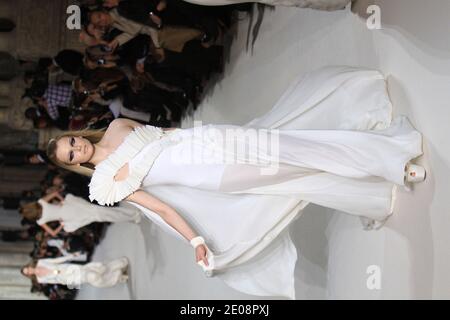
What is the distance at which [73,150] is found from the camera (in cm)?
424

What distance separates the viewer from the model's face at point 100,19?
6.29m

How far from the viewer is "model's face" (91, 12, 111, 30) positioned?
20.6 ft

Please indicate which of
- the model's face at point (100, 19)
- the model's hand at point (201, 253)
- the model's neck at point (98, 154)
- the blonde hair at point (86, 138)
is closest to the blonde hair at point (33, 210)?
the model's face at point (100, 19)

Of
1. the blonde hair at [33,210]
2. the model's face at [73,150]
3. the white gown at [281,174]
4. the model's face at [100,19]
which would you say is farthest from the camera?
the blonde hair at [33,210]

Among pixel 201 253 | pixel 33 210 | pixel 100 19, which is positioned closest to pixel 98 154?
pixel 201 253

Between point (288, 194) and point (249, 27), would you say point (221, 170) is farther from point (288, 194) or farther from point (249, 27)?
point (249, 27)

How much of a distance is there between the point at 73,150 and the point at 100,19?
2.42m

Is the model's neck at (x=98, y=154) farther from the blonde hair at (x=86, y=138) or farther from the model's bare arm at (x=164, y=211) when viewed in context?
the model's bare arm at (x=164, y=211)

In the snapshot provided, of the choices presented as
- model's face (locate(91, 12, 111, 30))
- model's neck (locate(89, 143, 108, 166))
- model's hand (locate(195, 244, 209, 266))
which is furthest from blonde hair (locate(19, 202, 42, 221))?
model's hand (locate(195, 244, 209, 266))

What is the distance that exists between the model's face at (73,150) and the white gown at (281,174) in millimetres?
112

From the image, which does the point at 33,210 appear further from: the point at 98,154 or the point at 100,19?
the point at 98,154

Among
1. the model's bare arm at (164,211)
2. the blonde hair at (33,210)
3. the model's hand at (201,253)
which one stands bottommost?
the model's hand at (201,253)

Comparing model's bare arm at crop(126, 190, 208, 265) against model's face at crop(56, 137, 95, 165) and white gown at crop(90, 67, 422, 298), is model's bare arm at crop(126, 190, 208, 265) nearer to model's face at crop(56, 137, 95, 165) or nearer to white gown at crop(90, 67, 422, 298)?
white gown at crop(90, 67, 422, 298)
